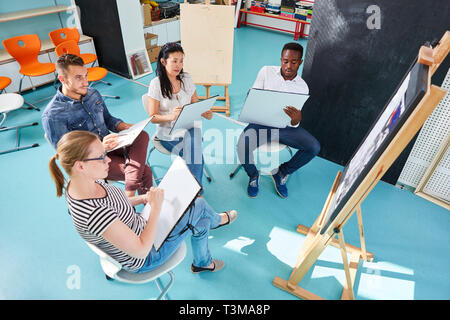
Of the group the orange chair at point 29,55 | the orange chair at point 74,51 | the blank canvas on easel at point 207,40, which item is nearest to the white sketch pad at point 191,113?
the blank canvas on easel at point 207,40

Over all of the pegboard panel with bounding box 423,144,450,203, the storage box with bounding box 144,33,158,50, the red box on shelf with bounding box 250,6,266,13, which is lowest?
the pegboard panel with bounding box 423,144,450,203

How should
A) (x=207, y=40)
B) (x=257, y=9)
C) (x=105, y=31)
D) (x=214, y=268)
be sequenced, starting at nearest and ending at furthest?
1. (x=214, y=268)
2. (x=207, y=40)
3. (x=105, y=31)
4. (x=257, y=9)

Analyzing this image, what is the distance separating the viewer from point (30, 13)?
4371 millimetres

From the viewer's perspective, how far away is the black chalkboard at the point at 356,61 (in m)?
2.38

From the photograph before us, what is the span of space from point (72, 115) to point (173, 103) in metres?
0.84

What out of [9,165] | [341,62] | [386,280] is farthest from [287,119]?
[9,165]

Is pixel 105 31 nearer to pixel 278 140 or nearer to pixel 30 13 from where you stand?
pixel 30 13

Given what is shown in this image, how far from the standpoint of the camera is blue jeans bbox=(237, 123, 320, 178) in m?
2.84

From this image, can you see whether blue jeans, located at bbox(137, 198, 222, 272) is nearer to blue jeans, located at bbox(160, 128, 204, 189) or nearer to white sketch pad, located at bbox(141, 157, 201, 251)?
white sketch pad, located at bbox(141, 157, 201, 251)

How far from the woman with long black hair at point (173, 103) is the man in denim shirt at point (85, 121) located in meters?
0.22

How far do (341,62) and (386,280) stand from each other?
202 cm

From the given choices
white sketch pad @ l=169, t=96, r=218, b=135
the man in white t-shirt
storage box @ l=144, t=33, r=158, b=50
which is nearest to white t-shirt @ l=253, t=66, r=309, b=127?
the man in white t-shirt

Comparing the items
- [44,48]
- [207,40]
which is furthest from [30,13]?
[207,40]

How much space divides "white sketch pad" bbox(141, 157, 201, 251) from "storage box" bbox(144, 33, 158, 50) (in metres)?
4.50
